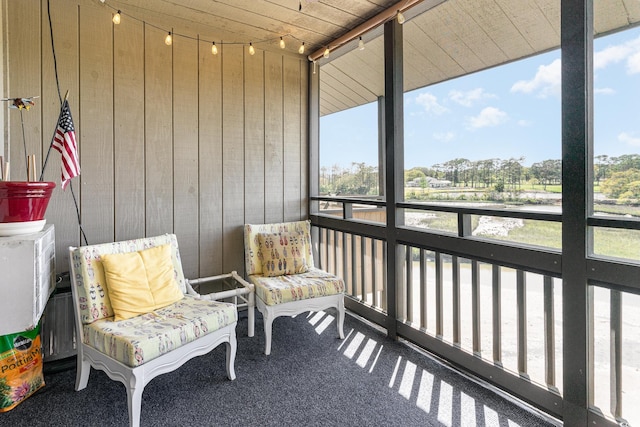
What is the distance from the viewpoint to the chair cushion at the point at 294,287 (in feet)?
8.45

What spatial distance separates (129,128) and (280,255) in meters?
1.60

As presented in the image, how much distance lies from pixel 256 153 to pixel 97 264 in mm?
1712

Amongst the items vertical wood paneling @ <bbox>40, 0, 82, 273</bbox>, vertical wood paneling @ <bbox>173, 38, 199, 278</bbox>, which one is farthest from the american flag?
vertical wood paneling @ <bbox>173, 38, 199, 278</bbox>

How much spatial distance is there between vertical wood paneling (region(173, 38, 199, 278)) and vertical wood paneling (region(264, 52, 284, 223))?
696 millimetres

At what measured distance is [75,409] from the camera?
6.33 feet

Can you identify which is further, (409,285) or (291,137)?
(291,137)

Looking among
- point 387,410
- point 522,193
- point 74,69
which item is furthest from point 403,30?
point 387,410

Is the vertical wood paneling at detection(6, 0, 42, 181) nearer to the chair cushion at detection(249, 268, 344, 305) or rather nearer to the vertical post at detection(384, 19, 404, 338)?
the chair cushion at detection(249, 268, 344, 305)

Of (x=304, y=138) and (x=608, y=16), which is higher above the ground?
(x=608, y=16)

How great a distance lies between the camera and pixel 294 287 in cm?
263

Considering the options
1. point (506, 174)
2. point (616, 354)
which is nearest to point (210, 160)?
point (506, 174)

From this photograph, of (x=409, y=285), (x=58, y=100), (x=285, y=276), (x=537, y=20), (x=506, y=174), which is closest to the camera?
(x=537, y=20)

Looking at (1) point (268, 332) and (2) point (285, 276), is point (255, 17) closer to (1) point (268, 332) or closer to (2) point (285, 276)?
(2) point (285, 276)

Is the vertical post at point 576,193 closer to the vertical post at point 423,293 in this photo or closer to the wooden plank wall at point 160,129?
the vertical post at point 423,293
